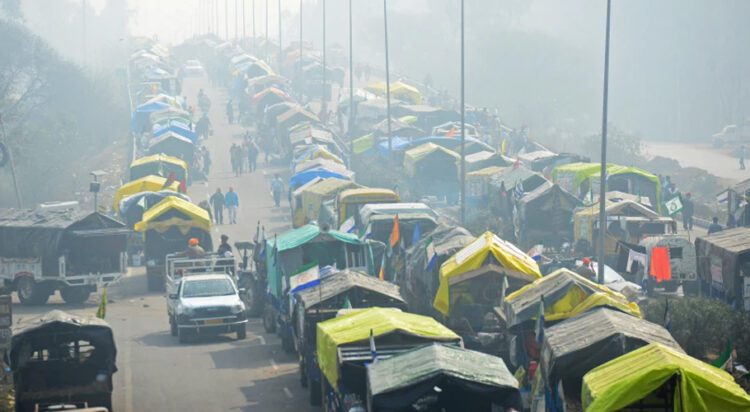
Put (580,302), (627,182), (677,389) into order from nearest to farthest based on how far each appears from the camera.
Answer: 1. (677,389)
2. (580,302)
3. (627,182)

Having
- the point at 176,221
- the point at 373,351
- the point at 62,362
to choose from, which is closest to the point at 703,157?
the point at 176,221

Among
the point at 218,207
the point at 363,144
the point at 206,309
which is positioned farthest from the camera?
the point at 363,144

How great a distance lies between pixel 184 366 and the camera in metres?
27.1

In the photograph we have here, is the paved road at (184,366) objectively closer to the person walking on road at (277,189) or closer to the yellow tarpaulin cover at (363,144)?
the person walking on road at (277,189)

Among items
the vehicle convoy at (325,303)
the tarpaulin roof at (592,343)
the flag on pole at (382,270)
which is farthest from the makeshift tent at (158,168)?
the tarpaulin roof at (592,343)

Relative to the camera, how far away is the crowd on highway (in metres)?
17.8

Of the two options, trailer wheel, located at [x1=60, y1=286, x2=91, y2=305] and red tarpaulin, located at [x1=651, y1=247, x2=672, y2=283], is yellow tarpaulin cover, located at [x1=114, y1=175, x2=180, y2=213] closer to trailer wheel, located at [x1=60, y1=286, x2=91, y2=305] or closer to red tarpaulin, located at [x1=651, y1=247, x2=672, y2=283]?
trailer wheel, located at [x1=60, y1=286, x2=91, y2=305]

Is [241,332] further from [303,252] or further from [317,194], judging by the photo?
[317,194]

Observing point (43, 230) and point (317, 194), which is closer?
point (43, 230)

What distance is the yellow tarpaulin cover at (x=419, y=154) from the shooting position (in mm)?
54375

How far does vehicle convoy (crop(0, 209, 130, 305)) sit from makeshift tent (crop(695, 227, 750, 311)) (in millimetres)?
14794

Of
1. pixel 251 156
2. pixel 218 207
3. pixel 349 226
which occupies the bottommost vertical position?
pixel 218 207

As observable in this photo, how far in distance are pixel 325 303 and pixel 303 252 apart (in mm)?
5696

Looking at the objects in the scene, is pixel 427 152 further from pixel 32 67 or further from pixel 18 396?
pixel 32 67
